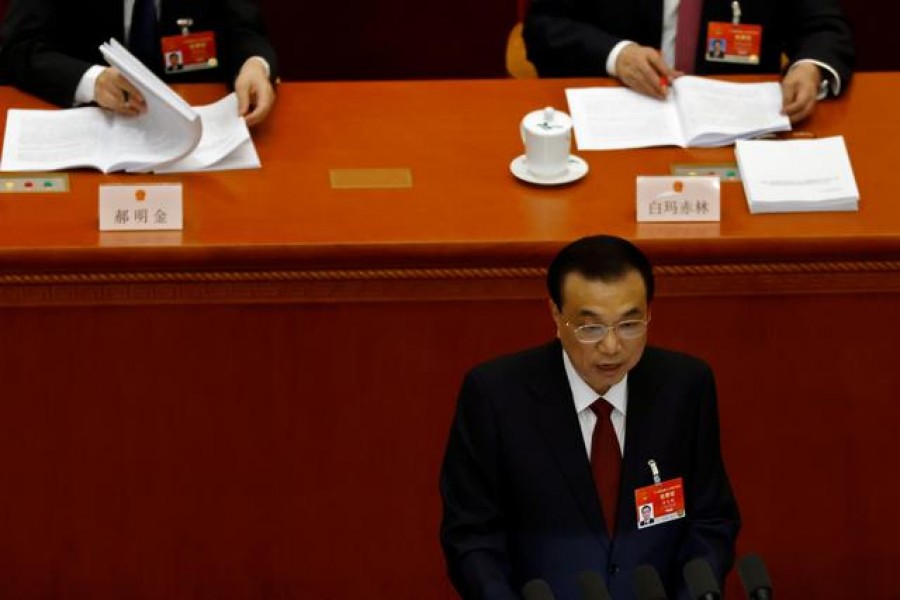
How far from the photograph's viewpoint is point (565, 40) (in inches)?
163

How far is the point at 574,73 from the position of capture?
4.18 metres

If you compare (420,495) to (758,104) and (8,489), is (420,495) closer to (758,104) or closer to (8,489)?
(8,489)

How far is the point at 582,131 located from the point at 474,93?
0.32 m

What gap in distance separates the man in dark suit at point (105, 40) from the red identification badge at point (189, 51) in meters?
0.02

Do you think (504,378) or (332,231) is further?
(332,231)

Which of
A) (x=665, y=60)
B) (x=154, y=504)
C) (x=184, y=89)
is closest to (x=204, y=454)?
(x=154, y=504)

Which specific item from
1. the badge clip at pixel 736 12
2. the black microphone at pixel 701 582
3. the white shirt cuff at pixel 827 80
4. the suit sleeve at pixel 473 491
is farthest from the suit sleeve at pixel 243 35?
the black microphone at pixel 701 582

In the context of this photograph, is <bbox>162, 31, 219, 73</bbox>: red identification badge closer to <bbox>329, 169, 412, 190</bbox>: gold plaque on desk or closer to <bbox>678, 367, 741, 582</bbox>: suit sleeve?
→ <bbox>329, 169, 412, 190</bbox>: gold plaque on desk

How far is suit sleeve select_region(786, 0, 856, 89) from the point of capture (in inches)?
155

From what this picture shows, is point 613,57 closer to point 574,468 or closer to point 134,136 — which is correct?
point 134,136

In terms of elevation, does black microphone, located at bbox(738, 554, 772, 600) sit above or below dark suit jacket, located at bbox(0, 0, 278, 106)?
below

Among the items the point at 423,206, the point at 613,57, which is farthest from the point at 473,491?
the point at 613,57

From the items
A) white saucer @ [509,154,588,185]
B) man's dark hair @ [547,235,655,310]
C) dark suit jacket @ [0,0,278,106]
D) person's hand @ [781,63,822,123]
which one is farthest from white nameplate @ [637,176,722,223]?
dark suit jacket @ [0,0,278,106]

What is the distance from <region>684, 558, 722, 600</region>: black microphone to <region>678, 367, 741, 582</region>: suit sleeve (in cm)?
52
